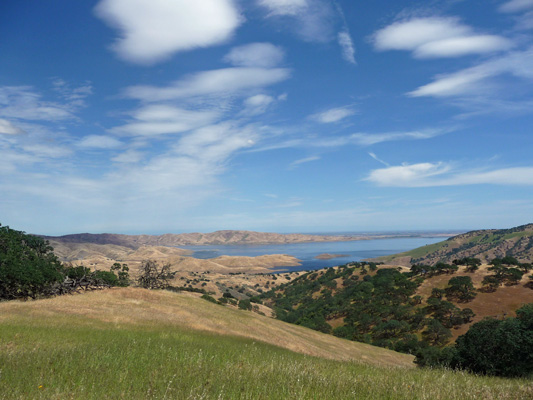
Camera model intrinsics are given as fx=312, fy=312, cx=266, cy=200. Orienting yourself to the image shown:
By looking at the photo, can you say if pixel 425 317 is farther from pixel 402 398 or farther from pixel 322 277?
pixel 402 398

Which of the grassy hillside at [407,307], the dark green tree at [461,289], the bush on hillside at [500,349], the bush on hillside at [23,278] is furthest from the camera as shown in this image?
the dark green tree at [461,289]

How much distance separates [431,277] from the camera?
102 metres

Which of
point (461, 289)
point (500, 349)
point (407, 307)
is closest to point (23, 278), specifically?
point (500, 349)

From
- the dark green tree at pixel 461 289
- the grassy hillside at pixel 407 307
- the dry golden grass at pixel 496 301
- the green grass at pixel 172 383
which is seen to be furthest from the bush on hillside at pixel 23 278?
the dark green tree at pixel 461 289

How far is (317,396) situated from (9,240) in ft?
237

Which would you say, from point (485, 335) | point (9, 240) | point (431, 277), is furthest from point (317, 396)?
point (431, 277)

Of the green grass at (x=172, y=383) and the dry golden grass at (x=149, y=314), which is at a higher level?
the green grass at (x=172, y=383)

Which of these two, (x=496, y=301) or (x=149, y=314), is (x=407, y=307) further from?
(x=149, y=314)

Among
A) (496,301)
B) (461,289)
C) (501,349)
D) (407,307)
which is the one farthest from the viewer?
(407,307)

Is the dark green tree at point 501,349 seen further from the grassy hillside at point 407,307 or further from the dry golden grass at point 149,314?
the grassy hillside at point 407,307

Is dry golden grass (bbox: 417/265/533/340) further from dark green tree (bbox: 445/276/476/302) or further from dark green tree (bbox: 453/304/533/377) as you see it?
dark green tree (bbox: 453/304/533/377)

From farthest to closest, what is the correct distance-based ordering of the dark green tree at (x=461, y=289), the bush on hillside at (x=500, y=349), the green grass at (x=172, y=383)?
1. the dark green tree at (x=461, y=289)
2. the bush on hillside at (x=500, y=349)
3. the green grass at (x=172, y=383)

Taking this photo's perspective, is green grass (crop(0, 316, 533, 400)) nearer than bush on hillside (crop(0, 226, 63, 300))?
Yes

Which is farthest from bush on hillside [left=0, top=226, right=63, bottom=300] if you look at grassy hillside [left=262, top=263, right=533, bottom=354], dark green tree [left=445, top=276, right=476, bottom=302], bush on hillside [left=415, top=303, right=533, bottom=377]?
dark green tree [left=445, top=276, right=476, bottom=302]
